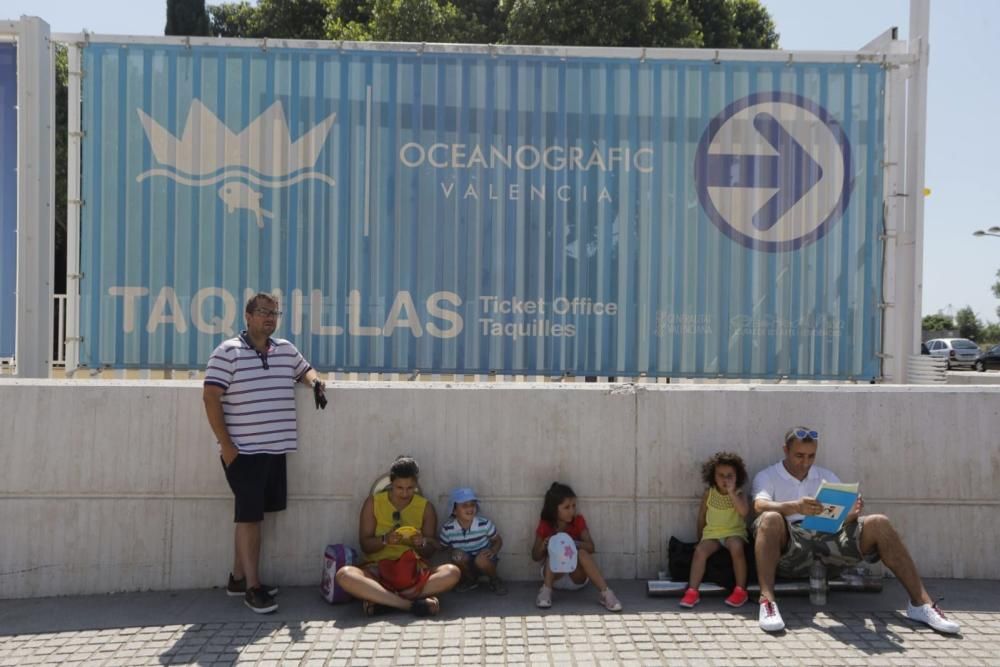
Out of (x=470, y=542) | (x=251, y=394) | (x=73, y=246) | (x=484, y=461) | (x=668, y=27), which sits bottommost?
(x=470, y=542)

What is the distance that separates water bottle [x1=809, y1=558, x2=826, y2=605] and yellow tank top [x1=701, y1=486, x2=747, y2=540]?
41cm

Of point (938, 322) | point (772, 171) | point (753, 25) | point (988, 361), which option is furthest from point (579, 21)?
point (938, 322)

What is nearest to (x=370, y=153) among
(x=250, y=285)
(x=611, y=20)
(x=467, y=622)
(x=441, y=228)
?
(x=441, y=228)

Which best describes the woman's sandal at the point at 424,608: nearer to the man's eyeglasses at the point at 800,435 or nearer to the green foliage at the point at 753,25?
the man's eyeglasses at the point at 800,435

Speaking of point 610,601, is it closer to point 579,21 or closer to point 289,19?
point 579,21

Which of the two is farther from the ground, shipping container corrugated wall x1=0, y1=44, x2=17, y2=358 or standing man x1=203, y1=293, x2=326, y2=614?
shipping container corrugated wall x1=0, y1=44, x2=17, y2=358

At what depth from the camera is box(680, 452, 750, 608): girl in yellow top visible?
4.64 meters

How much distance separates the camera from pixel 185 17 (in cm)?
2342

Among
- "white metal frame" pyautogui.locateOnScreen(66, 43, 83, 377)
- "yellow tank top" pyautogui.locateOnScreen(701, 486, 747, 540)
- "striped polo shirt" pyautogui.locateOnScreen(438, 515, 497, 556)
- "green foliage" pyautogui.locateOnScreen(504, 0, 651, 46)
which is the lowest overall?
"striped polo shirt" pyautogui.locateOnScreen(438, 515, 497, 556)

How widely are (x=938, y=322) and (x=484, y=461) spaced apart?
6602 centimetres

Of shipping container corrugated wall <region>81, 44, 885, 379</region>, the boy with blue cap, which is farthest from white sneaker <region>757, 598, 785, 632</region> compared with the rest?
shipping container corrugated wall <region>81, 44, 885, 379</region>

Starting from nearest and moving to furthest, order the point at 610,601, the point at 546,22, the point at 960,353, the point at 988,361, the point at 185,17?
the point at 610,601 < the point at 546,22 < the point at 185,17 < the point at 988,361 < the point at 960,353

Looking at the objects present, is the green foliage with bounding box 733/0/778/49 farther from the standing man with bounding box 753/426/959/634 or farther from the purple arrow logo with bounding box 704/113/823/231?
the standing man with bounding box 753/426/959/634

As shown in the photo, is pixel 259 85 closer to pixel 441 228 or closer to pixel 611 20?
pixel 441 228
